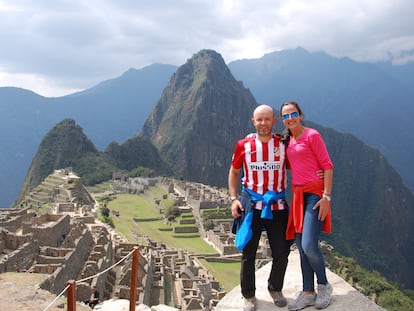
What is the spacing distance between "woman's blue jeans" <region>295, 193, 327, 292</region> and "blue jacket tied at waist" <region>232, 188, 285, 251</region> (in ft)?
1.06

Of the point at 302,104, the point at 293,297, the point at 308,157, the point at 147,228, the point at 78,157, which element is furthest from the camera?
the point at 302,104

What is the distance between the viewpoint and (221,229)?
34.6 metres

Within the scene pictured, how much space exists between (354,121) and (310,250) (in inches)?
7782

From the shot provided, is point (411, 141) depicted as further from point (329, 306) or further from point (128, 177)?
point (329, 306)

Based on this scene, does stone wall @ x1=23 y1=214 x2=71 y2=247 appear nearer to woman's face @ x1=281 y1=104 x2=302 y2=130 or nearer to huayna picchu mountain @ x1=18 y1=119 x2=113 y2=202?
woman's face @ x1=281 y1=104 x2=302 y2=130

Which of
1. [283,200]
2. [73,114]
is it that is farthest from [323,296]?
[73,114]

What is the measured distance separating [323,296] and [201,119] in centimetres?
13237

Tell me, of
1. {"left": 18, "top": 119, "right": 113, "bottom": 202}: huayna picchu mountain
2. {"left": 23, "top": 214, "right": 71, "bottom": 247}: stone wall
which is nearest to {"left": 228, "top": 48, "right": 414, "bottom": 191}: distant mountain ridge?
{"left": 18, "top": 119, "right": 113, "bottom": 202}: huayna picchu mountain

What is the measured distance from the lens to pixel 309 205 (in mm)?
4250

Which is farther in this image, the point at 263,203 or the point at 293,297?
the point at 293,297

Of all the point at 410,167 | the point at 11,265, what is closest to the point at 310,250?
the point at 11,265

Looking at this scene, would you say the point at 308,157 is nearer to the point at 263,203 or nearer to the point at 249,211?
the point at 263,203

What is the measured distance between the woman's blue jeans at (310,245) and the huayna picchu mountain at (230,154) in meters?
99.4

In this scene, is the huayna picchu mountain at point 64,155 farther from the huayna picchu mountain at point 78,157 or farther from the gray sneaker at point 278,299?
the gray sneaker at point 278,299
